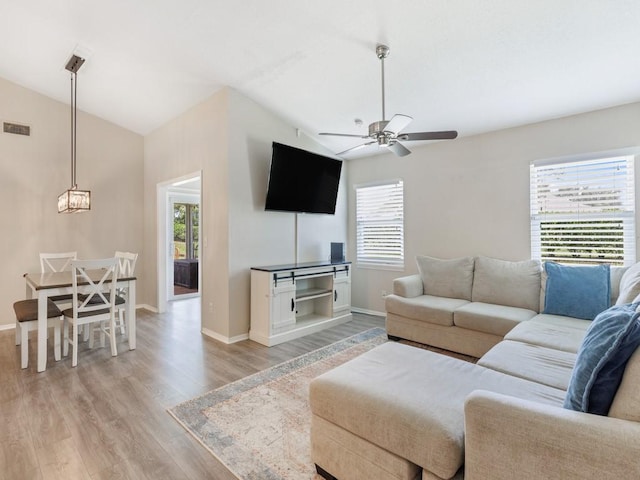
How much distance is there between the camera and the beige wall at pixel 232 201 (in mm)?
3934

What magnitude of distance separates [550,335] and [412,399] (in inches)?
68.1

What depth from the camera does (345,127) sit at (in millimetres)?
4477

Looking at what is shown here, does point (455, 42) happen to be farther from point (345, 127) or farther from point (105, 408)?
point (105, 408)

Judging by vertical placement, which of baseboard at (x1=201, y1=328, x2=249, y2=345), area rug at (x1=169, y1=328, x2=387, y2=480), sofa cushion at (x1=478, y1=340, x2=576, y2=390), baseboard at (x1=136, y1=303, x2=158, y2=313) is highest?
sofa cushion at (x1=478, y1=340, x2=576, y2=390)

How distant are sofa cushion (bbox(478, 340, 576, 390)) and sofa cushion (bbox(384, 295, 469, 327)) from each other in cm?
111

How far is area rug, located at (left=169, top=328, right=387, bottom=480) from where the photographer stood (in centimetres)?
183

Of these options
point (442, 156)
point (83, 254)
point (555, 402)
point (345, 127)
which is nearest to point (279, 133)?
point (345, 127)

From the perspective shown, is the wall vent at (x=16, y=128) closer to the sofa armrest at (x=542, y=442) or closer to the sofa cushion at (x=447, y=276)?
the sofa cushion at (x=447, y=276)

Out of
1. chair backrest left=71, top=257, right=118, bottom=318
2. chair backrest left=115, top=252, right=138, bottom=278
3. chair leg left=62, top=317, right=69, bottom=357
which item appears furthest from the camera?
chair backrest left=115, top=252, right=138, bottom=278

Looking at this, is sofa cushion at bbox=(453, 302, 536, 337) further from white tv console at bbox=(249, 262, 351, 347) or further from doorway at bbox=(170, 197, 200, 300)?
doorway at bbox=(170, 197, 200, 300)

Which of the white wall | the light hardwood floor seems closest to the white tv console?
the light hardwood floor

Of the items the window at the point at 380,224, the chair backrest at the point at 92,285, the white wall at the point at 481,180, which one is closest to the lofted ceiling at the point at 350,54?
the white wall at the point at 481,180

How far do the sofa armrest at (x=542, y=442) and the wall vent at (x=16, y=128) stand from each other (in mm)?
6155

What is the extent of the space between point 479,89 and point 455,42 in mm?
773
